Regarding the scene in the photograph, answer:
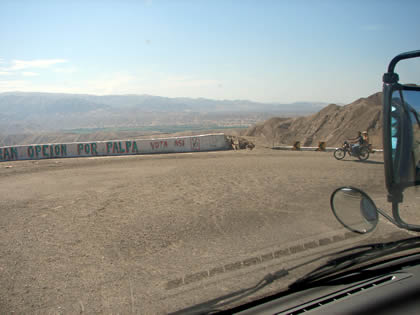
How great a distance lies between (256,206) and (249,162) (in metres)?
7.63

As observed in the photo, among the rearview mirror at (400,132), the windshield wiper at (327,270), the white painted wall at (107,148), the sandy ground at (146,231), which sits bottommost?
the white painted wall at (107,148)

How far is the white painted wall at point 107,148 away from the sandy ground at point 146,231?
10.2 metres

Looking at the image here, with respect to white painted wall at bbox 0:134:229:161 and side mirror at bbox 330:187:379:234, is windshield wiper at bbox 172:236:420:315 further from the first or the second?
white painted wall at bbox 0:134:229:161

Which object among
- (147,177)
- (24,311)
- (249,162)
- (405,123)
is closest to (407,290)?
(405,123)

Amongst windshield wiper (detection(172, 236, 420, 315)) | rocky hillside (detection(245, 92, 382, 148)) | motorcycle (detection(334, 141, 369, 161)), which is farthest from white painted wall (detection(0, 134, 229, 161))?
windshield wiper (detection(172, 236, 420, 315))

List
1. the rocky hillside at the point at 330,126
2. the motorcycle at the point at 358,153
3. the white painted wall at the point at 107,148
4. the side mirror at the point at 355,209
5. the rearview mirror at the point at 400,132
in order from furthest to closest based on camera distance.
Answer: the rocky hillside at the point at 330,126
the white painted wall at the point at 107,148
the motorcycle at the point at 358,153
the side mirror at the point at 355,209
the rearview mirror at the point at 400,132

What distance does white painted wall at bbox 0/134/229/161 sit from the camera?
2217 centimetres

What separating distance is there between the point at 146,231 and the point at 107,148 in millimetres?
17277

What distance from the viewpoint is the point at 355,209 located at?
13.9ft

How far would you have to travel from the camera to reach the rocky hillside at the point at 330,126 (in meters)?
34.6

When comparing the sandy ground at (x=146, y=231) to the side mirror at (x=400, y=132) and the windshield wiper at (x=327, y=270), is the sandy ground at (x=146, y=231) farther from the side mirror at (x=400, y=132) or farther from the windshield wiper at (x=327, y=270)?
the side mirror at (x=400, y=132)

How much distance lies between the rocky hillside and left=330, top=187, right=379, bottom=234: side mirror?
84.1 ft

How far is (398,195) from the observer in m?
3.51

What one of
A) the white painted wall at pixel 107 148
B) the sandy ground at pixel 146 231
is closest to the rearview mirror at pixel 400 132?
the sandy ground at pixel 146 231
